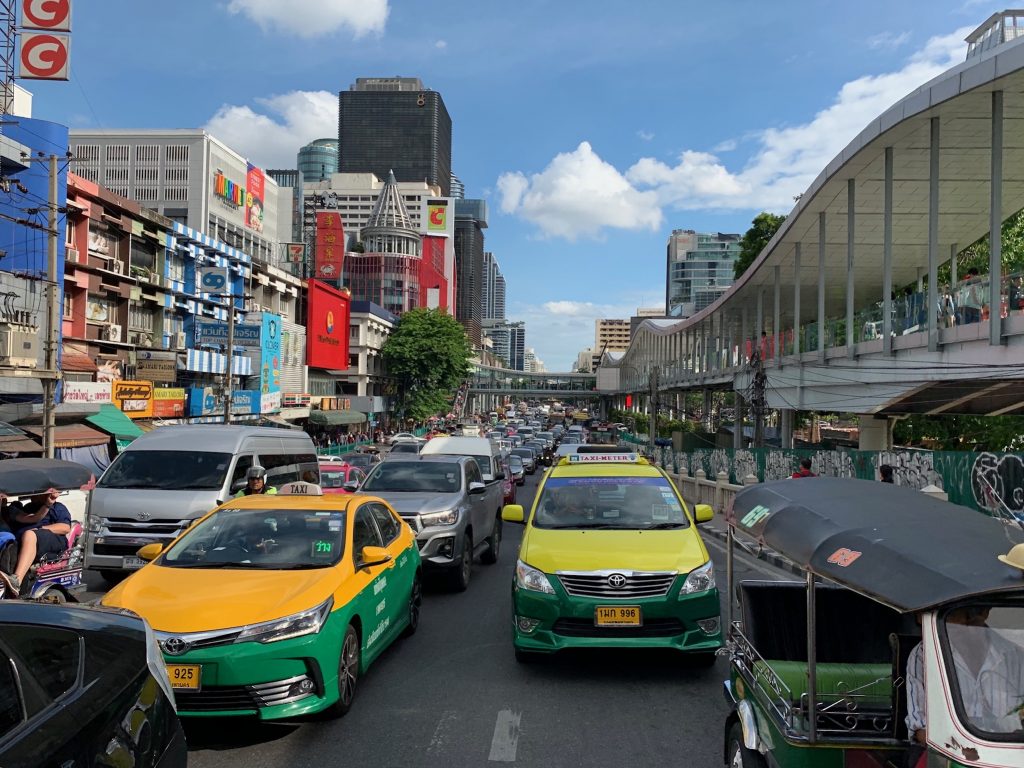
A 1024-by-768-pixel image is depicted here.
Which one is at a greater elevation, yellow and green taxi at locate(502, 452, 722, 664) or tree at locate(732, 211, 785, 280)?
tree at locate(732, 211, 785, 280)

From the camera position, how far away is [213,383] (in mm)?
43906

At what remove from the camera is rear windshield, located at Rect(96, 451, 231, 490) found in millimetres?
10539

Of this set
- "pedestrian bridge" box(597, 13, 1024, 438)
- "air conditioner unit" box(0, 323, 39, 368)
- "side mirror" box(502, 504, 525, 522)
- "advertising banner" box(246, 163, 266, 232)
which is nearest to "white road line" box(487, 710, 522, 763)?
"side mirror" box(502, 504, 525, 522)

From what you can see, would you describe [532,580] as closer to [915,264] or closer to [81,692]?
[81,692]

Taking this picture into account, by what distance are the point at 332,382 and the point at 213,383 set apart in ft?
77.3

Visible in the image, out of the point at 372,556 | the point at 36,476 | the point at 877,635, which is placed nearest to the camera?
the point at 877,635

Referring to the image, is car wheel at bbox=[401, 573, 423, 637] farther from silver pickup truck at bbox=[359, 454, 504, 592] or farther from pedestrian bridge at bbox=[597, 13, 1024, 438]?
pedestrian bridge at bbox=[597, 13, 1024, 438]

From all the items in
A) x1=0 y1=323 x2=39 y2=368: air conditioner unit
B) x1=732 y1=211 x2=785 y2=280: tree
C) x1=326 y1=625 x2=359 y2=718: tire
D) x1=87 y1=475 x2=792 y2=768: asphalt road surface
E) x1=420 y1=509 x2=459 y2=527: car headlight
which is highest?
x1=732 y1=211 x2=785 y2=280: tree

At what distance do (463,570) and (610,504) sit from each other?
314cm

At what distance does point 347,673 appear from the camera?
5.65 metres

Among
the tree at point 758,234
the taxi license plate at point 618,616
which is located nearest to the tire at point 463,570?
the taxi license plate at point 618,616

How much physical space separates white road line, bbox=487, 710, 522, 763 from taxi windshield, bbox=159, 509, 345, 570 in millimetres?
1695

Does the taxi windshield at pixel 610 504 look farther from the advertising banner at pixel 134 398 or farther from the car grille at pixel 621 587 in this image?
the advertising banner at pixel 134 398

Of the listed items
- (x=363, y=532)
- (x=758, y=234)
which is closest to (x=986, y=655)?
(x=363, y=532)
